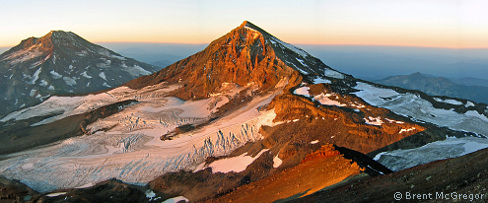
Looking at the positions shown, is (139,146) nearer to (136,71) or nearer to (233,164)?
(233,164)

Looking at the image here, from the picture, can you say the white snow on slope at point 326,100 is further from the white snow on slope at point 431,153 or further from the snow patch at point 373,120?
the white snow on slope at point 431,153

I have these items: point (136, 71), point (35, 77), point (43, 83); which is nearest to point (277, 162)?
point (43, 83)

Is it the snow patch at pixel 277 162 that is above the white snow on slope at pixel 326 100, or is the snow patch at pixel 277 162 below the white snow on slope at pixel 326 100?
below

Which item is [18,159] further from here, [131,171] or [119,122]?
[131,171]

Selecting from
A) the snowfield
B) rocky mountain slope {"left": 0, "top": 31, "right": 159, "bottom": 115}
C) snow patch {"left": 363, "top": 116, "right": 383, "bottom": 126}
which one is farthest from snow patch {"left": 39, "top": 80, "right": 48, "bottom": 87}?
snow patch {"left": 363, "top": 116, "right": 383, "bottom": 126}

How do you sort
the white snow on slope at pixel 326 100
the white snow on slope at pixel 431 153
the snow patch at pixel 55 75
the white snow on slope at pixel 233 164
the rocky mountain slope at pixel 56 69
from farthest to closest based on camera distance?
the snow patch at pixel 55 75 < the rocky mountain slope at pixel 56 69 < the white snow on slope at pixel 326 100 < the white snow on slope at pixel 233 164 < the white snow on slope at pixel 431 153

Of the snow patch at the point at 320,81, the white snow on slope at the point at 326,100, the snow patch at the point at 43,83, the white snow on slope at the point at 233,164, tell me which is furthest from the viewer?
the snow patch at the point at 43,83

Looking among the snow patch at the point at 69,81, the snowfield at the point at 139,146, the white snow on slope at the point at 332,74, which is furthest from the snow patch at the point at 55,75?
the white snow on slope at the point at 332,74

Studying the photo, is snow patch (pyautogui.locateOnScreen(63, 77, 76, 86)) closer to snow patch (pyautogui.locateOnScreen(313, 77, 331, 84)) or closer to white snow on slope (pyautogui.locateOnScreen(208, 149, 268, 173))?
white snow on slope (pyautogui.locateOnScreen(208, 149, 268, 173))
